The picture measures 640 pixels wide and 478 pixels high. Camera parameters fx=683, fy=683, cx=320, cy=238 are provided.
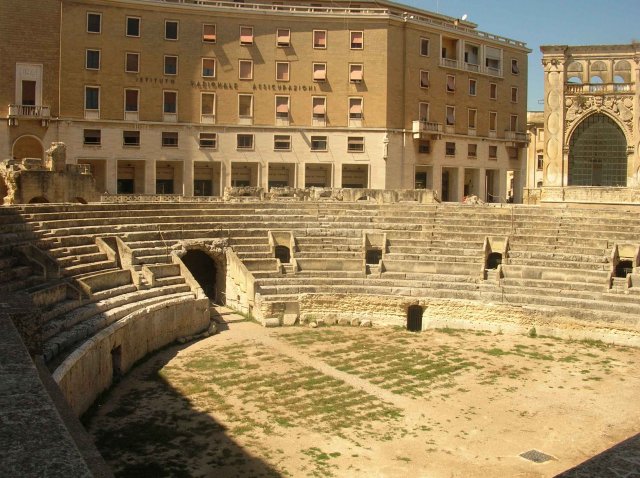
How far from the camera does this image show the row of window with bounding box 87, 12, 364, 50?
3644 cm

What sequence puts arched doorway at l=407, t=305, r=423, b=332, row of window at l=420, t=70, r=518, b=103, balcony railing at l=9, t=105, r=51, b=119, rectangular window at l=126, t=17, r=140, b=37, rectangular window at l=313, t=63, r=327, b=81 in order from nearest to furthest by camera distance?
arched doorway at l=407, t=305, r=423, b=332 → balcony railing at l=9, t=105, r=51, b=119 → rectangular window at l=126, t=17, r=140, b=37 → rectangular window at l=313, t=63, r=327, b=81 → row of window at l=420, t=70, r=518, b=103

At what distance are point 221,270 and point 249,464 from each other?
43.4ft

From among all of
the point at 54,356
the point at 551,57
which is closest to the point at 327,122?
the point at 551,57

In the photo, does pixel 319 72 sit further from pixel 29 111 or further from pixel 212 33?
pixel 29 111

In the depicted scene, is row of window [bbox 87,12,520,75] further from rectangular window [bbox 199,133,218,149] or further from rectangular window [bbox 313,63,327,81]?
rectangular window [bbox 199,133,218,149]

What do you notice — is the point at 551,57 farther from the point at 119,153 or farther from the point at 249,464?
the point at 249,464

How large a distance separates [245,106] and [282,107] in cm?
211

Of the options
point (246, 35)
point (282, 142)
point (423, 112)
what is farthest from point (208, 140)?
point (423, 112)

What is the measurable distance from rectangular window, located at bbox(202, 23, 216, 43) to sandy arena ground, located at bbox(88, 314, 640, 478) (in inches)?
913

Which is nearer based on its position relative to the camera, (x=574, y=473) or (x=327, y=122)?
(x=574, y=473)

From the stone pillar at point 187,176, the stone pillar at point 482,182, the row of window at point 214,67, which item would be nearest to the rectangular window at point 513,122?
the stone pillar at point 482,182

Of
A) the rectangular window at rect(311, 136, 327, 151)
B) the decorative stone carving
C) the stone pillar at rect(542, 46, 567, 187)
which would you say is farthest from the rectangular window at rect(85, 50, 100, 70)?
the decorative stone carving

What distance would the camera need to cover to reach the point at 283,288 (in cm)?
2231

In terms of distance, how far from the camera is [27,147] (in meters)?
35.9
